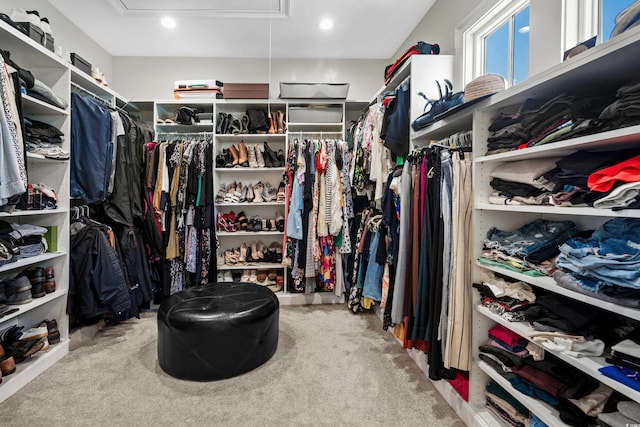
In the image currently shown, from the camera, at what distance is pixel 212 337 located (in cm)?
183

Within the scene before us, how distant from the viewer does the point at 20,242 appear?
1.87 meters

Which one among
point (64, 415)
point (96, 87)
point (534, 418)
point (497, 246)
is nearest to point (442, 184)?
point (497, 246)

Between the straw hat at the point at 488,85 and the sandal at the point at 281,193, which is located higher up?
the straw hat at the point at 488,85

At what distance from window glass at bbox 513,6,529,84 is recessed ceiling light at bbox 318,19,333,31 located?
4.98 ft

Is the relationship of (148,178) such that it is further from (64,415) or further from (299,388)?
(299,388)

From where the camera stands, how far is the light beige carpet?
156 cm

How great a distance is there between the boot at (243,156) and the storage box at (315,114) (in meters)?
0.57

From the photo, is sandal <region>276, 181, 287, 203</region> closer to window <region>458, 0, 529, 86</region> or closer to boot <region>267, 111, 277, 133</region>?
boot <region>267, 111, 277, 133</region>

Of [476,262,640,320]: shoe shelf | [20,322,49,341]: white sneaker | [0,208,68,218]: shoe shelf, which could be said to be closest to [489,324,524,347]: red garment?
[476,262,640,320]: shoe shelf

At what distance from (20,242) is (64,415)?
1049 millimetres

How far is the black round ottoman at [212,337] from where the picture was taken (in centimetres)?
183

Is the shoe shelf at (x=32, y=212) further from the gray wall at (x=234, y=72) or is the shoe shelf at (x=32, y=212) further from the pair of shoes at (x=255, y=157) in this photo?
the gray wall at (x=234, y=72)

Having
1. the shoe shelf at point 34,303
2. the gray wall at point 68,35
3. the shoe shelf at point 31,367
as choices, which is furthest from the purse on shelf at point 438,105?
the gray wall at point 68,35

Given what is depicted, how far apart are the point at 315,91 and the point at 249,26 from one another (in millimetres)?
832
